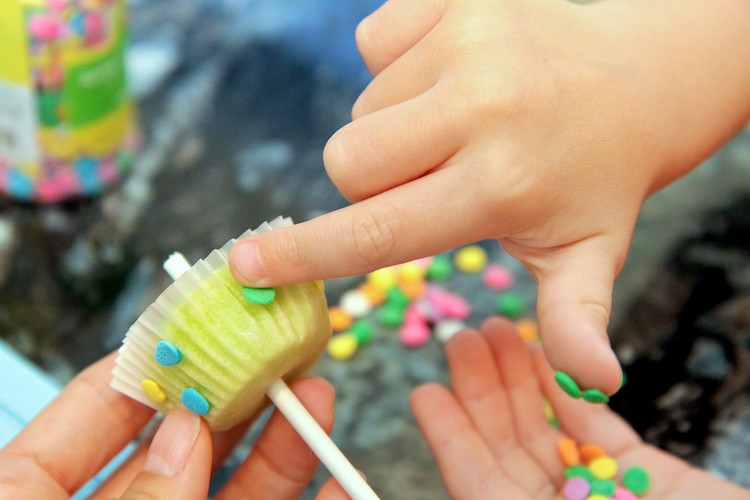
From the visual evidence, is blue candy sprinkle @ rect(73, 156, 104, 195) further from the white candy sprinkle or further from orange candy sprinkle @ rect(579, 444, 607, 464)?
orange candy sprinkle @ rect(579, 444, 607, 464)

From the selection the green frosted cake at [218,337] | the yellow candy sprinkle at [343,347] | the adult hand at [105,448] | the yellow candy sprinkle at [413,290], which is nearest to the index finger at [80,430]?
the adult hand at [105,448]

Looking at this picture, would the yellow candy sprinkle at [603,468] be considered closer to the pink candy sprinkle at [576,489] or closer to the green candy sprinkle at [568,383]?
the pink candy sprinkle at [576,489]

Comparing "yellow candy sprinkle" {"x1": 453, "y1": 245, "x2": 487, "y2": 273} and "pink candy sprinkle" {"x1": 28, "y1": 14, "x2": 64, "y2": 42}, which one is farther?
"yellow candy sprinkle" {"x1": 453, "y1": 245, "x2": 487, "y2": 273}

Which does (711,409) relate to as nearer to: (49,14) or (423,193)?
(423,193)

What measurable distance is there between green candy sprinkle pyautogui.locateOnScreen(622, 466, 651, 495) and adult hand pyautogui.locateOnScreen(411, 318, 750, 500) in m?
0.01

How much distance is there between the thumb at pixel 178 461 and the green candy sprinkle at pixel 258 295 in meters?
0.09

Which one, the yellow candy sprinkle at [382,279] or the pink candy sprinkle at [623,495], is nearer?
the pink candy sprinkle at [623,495]

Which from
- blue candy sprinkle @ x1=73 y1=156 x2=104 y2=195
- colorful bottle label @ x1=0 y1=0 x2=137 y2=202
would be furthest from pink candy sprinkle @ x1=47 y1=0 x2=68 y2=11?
blue candy sprinkle @ x1=73 y1=156 x2=104 y2=195

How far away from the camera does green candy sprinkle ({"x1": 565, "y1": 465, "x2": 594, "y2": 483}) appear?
2.09 ft

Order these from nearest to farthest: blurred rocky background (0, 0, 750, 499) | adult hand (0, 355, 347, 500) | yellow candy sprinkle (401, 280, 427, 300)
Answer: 1. adult hand (0, 355, 347, 500)
2. blurred rocky background (0, 0, 750, 499)
3. yellow candy sprinkle (401, 280, 427, 300)

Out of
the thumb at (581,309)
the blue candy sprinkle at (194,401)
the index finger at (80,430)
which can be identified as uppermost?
the blue candy sprinkle at (194,401)

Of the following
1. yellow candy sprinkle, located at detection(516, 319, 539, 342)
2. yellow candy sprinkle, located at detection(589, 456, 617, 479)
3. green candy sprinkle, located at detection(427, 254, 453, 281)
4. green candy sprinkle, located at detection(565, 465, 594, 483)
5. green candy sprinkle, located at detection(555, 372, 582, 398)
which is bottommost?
yellow candy sprinkle, located at detection(516, 319, 539, 342)

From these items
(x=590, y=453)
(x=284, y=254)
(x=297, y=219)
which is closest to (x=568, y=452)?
(x=590, y=453)

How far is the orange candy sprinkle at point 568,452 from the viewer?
653 mm
